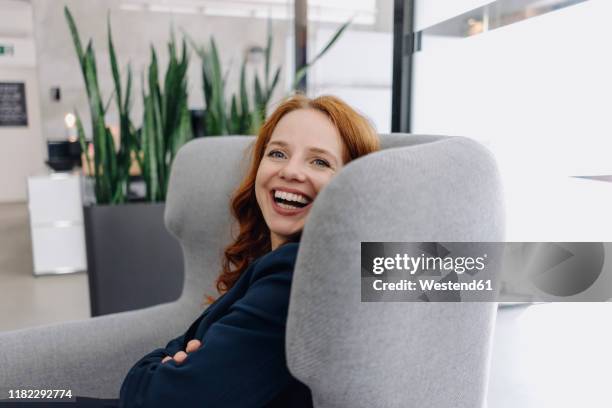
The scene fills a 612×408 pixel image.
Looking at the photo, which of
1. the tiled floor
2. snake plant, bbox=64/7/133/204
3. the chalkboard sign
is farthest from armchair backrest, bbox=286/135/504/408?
the chalkboard sign

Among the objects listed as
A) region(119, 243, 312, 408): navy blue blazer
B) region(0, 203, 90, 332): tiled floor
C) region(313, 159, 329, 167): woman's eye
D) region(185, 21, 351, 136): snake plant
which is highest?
region(185, 21, 351, 136): snake plant

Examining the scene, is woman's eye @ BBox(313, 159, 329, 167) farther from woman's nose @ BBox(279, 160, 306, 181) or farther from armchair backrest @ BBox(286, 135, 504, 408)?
armchair backrest @ BBox(286, 135, 504, 408)

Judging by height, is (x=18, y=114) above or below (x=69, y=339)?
above

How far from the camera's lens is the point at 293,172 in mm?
835

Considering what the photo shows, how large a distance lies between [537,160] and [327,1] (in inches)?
74.8

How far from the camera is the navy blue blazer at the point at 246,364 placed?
2.14ft

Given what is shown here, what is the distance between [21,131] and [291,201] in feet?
25.0

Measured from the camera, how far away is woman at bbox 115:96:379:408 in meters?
0.66

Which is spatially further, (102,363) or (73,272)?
(73,272)

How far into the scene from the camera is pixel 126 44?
458 centimetres

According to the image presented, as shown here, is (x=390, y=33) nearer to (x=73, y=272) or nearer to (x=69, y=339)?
(x=69, y=339)

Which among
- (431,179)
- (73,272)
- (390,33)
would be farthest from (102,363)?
(73,272)

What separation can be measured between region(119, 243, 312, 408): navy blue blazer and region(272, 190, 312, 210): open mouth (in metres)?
0.16

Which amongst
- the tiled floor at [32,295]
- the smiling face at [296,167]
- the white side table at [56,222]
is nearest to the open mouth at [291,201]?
the smiling face at [296,167]
